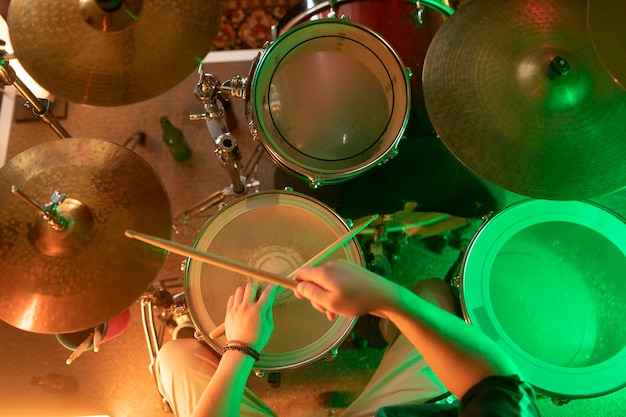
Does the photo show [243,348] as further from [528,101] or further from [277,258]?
[528,101]

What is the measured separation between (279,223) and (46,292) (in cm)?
58

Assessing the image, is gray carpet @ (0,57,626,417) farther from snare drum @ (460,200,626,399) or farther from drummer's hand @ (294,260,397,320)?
drummer's hand @ (294,260,397,320)

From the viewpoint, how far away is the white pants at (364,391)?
116cm

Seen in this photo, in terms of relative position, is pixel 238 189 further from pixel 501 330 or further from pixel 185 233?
pixel 501 330

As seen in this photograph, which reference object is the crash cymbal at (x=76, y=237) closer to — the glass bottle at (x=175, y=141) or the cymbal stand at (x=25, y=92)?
the cymbal stand at (x=25, y=92)

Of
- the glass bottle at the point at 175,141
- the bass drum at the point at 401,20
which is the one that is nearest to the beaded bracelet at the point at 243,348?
the bass drum at the point at 401,20

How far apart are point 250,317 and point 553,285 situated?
843 mm

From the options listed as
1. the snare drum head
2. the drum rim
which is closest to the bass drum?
the drum rim

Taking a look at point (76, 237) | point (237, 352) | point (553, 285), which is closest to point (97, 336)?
point (76, 237)

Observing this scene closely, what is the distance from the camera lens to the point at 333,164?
1.27 metres

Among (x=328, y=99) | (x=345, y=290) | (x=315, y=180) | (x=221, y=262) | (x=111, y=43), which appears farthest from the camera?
(x=328, y=99)

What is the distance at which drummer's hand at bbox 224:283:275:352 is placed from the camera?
1042 mm

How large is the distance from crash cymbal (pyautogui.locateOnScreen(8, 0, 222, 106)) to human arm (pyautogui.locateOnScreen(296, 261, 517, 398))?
63cm

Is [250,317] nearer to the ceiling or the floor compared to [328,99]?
nearer to the floor
